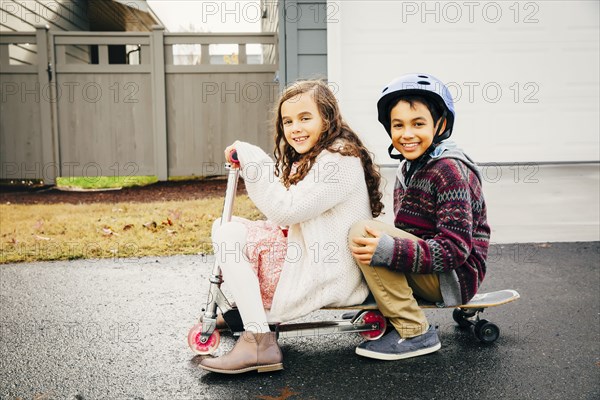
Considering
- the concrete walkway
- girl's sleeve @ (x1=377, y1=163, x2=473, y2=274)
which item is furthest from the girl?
the concrete walkway

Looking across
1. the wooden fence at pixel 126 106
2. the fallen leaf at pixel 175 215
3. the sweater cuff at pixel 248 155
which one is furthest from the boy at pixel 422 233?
the wooden fence at pixel 126 106

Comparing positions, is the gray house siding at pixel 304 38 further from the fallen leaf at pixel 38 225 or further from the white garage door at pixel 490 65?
the fallen leaf at pixel 38 225

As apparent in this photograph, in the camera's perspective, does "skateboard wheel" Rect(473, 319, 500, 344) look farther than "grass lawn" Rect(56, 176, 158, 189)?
No

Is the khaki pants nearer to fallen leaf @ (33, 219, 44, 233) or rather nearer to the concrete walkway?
the concrete walkway

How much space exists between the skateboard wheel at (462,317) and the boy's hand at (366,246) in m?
0.77

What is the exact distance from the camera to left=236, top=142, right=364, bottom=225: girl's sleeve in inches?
91.6

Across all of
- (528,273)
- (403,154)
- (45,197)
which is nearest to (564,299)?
(528,273)

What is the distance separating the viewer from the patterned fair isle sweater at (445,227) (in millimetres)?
2410

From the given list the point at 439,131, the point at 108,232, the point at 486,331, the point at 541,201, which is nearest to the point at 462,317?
the point at 486,331

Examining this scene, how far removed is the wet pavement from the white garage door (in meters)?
1.88

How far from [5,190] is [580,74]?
7319 mm

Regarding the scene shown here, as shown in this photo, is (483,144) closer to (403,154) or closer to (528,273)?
(528,273)

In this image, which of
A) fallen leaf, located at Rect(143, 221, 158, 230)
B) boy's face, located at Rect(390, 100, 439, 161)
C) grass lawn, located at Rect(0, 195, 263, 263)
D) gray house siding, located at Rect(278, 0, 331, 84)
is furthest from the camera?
fallen leaf, located at Rect(143, 221, 158, 230)

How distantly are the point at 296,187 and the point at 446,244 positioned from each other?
2.16 feet
